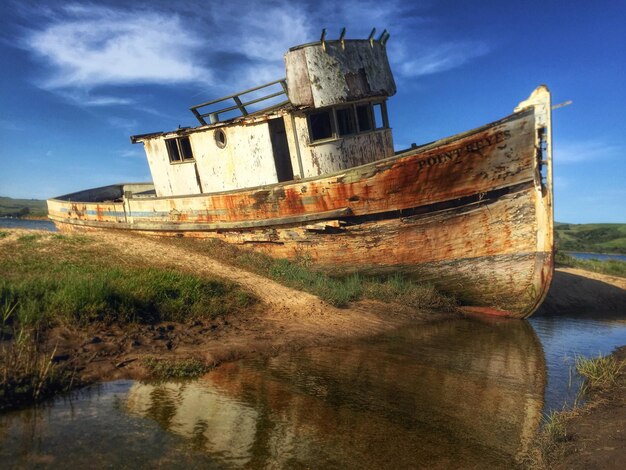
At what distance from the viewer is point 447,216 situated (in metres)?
8.59

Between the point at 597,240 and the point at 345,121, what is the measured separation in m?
37.6

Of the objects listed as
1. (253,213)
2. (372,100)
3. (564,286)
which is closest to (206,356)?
(253,213)

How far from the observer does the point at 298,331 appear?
6.64 m

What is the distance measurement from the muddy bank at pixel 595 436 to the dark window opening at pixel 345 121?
7481 millimetres

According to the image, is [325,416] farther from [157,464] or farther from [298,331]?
[298,331]

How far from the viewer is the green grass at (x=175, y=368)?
15.1 feet

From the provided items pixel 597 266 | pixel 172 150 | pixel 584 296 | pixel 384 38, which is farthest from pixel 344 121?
pixel 597 266

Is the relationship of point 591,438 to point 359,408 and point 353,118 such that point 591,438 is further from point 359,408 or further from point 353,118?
point 353,118

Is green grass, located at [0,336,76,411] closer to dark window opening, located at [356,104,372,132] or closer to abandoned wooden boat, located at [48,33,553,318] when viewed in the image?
abandoned wooden boat, located at [48,33,553,318]

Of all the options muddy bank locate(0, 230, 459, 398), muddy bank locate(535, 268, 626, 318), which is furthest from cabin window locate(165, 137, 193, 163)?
muddy bank locate(535, 268, 626, 318)

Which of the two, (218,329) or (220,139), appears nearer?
(218,329)

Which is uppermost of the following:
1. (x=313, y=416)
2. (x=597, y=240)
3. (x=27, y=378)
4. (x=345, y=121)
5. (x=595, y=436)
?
(x=345, y=121)

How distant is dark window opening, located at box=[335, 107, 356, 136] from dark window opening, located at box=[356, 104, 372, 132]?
0.31 m

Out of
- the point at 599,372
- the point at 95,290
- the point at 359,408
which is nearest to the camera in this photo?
the point at 359,408
